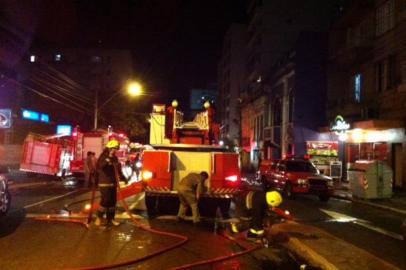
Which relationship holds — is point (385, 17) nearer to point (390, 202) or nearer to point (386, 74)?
point (386, 74)

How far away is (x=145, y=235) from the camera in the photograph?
1076 cm

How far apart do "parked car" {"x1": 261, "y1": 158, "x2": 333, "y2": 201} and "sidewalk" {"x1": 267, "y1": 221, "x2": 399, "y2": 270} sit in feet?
30.5

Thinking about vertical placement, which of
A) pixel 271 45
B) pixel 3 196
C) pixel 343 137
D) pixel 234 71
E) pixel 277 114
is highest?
pixel 234 71

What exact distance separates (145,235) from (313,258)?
3600 millimetres

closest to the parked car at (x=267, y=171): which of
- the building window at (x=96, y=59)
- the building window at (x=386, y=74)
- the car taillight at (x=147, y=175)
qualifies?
the building window at (x=386, y=74)

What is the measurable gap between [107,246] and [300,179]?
1309 cm

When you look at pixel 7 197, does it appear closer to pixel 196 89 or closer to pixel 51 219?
pixel 51 219

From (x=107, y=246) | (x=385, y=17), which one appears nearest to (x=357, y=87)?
(x=385, y=17)

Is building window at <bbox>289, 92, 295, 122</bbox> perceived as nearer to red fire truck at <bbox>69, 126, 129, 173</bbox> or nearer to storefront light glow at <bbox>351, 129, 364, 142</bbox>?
storefront light glow at <bbox>351, 129, 364, 142</bbox>

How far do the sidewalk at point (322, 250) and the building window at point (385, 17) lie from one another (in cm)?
1931

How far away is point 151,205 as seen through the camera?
14672 millimetres

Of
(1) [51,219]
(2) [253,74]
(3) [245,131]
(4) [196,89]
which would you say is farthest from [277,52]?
(4) [196,89]

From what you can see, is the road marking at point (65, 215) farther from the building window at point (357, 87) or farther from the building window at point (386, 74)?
the building window at point (357, 87)

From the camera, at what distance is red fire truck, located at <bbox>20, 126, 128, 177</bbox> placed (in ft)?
88.1
